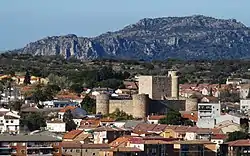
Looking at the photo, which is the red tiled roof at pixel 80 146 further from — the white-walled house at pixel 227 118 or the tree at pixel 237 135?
the white-walled house at pixel 227 118

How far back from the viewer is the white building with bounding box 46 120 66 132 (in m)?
42.8

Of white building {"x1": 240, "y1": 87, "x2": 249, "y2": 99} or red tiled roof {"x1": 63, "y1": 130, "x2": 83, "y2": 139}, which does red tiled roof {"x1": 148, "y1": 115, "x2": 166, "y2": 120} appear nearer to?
red tiled roof {"x1": 63, "y1": 130, "x2": 83, "y2": 139}

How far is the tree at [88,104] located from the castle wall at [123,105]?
8.16 ft

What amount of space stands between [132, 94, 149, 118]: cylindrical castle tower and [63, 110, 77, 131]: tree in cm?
304

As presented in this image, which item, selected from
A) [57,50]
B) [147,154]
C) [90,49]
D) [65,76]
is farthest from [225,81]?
[90,49]

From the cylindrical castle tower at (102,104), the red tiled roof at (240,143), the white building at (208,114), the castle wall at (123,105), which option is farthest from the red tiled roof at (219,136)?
the cylindrical castle tower at (102,104)

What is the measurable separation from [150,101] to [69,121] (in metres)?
4.67

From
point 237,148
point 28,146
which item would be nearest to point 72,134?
point 28,146

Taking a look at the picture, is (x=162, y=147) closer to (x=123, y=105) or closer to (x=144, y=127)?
(x=144, y=127)

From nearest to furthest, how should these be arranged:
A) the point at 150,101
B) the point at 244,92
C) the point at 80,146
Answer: the point at 80,146 < the point at 150,101 < the point at 244,92

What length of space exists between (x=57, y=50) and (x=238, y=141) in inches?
4902

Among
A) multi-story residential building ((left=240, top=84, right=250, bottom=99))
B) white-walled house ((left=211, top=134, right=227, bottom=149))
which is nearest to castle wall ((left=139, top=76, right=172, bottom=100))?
white-walled house ((left=211, top=134, right=227, bottom=149))

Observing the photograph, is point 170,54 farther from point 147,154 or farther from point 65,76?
point 147,154

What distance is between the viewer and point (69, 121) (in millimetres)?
45219
